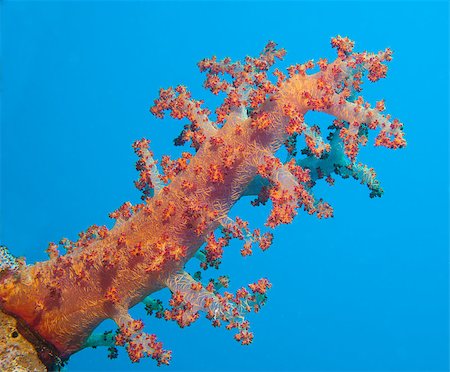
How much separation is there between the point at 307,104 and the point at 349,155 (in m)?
0.58

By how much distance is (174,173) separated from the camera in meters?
4.68

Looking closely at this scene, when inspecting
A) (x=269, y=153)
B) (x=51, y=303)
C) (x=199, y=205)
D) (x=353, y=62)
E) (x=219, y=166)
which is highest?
(x=353, y=62)

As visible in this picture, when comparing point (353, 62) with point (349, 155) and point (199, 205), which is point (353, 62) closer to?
point (349, 155)

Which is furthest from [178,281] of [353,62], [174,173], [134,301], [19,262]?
[353,62]

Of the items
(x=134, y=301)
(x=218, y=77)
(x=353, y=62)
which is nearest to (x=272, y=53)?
(x=218, y=77)

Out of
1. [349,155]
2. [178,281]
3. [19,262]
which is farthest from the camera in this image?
[19,262]

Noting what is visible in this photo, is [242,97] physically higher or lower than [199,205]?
higher

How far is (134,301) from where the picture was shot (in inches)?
186

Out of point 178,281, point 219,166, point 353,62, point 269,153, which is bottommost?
point 178,281

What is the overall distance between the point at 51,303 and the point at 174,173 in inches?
69.2

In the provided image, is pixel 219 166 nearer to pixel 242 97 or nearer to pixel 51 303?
pixel 242 97

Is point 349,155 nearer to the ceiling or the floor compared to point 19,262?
nearer to the ceiling

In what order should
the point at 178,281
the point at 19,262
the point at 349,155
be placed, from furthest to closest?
1. the point at 19,262
2. the point at 178,281
3. the point at 349,155

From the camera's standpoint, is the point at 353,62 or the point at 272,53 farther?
the point at 272,53
